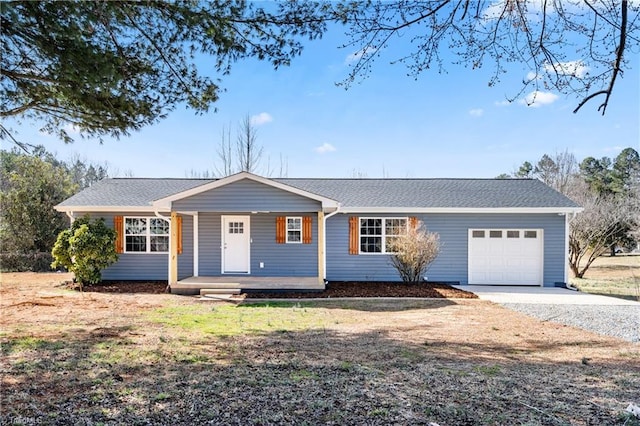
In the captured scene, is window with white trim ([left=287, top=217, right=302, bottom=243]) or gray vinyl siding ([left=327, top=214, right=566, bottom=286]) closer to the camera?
gray vinyl siding ([left=327, top=214, right=566, bottom=286])

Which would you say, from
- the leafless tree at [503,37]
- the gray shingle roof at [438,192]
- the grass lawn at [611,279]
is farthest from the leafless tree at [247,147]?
the leafless tree at [503,37]

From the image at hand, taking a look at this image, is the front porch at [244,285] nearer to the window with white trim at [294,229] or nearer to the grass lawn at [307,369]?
the window with white trim at [294,229]

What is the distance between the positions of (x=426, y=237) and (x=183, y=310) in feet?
24.0

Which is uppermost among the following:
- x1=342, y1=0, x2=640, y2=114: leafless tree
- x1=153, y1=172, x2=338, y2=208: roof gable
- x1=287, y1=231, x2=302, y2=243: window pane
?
x1=342, y1=0, x2=640, y2=114: leafless tree

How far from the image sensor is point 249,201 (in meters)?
11.0

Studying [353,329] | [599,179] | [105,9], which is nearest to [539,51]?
[105,9]

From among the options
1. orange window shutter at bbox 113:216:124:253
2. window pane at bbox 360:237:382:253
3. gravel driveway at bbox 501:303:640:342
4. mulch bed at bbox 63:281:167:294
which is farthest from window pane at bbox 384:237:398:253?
orange window shutter at bbox 113:216:124:253

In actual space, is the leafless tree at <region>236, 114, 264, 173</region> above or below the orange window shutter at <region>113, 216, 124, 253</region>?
above

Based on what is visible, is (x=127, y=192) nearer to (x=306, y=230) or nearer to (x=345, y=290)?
(x=306, y=230)

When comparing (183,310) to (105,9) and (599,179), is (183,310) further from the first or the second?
(599,179)

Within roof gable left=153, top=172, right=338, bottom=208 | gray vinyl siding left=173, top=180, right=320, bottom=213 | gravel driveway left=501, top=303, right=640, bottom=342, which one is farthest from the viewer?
gray vinyl siding left=173, top=180, right=320, bottom=213

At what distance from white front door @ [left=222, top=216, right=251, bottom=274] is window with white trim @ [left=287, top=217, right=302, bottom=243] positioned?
140cm

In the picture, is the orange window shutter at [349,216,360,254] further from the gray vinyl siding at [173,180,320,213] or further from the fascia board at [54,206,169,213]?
the fascia board at [54,206,169,213]

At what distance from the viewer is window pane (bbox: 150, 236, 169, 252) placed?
1313 centimetres
